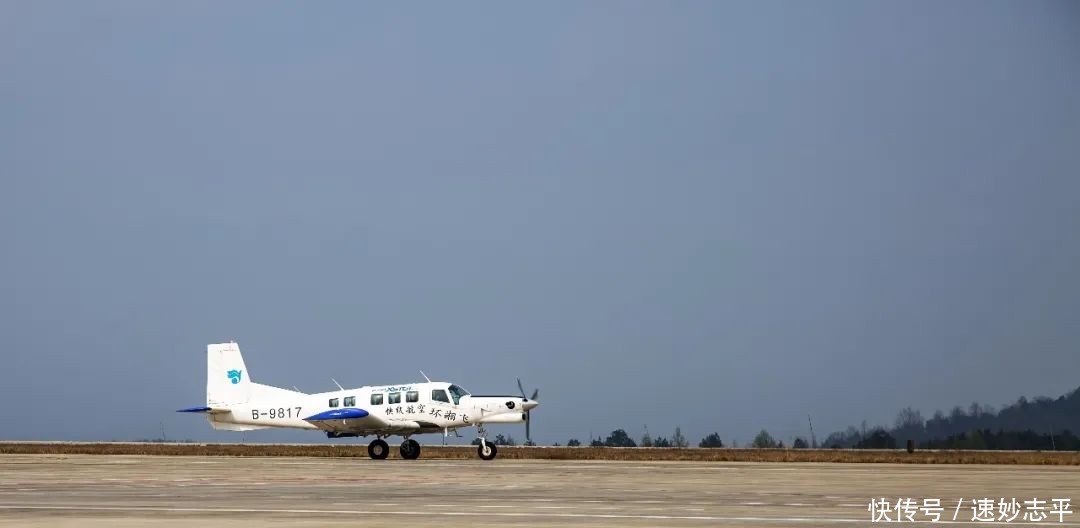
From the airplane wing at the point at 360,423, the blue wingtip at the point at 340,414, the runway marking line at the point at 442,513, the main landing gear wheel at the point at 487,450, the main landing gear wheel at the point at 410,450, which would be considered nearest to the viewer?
the runway marking line at the point at 442,513

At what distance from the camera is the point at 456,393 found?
48.1m

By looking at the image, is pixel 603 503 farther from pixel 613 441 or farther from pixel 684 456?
pixel 613 441

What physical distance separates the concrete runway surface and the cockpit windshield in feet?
34.6

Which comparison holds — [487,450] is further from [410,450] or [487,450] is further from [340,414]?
[340,414]

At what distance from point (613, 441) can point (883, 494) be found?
4696 cm

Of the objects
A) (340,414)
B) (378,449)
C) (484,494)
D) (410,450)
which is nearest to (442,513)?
(484,494)

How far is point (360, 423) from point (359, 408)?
1.91 feet

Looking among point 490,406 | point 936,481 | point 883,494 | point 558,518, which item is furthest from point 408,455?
point 558,518

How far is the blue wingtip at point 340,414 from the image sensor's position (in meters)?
48.4

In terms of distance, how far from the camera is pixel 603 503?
2191 cm

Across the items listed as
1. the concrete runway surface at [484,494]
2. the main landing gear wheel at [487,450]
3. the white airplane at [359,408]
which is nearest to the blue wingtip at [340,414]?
the white airplane at [359,408]

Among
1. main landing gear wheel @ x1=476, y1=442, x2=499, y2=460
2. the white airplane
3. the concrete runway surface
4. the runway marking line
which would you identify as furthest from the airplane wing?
the runway marking line

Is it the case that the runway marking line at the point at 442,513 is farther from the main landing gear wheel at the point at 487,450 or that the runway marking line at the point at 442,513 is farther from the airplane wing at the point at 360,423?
the airplane wing at the point at 360,423

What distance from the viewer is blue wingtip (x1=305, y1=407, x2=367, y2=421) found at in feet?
159
